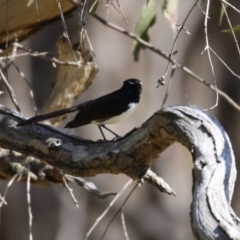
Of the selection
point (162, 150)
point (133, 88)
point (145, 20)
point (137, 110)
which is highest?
point (145, 20)

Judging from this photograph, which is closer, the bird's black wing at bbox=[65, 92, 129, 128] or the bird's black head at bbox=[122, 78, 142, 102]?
the bird's black wing at bbox=[65, 92, 129, 128]

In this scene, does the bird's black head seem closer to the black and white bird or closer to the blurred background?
the black and white bird

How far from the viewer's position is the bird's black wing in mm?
2795

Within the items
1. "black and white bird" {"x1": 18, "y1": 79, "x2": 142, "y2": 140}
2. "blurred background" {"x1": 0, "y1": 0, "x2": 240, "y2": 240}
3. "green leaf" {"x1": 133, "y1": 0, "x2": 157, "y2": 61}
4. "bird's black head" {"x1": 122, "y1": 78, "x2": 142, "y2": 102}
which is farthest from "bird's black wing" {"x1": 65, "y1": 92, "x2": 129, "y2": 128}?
"blurred background" {"x1": 0, "y1": 0, "x2": 240, "y2": 240}

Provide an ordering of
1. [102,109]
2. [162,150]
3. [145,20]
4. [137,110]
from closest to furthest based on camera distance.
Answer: [162,150]
[102,109]
[145,20]
[137,110]

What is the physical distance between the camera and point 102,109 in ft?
9.43

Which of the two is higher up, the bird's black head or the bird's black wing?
the bird's black head

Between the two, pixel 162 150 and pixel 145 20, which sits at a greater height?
pixel 145 20

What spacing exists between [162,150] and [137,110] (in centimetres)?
301

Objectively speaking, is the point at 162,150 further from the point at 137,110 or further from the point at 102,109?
the point at 137,110

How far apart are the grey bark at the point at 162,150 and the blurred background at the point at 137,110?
8.30 ft

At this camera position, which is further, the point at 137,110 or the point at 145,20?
the point at 137,110

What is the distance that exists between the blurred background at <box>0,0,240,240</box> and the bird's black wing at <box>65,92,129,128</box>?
197 centimetres

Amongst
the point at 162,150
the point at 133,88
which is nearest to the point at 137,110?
the point at 133,88
